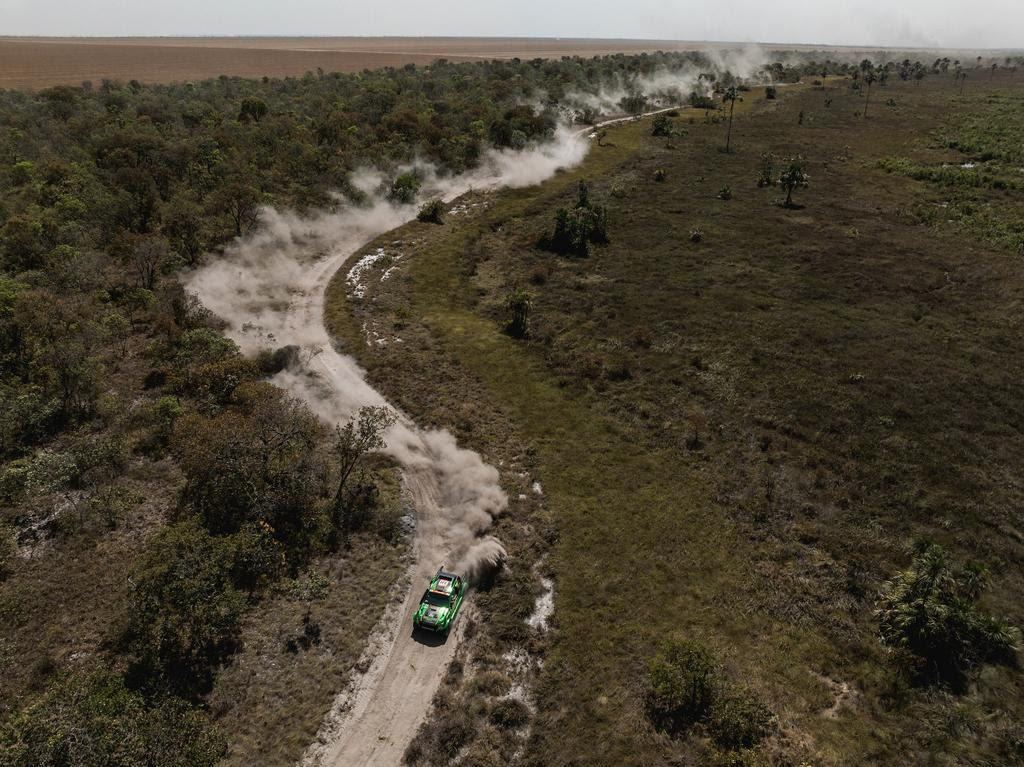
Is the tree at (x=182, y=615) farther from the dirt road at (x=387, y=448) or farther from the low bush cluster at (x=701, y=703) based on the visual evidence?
the low bush cluster at (x=701, y=703)

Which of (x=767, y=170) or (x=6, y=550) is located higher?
(x=767, y=170)

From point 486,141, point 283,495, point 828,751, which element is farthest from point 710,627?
point 486,141

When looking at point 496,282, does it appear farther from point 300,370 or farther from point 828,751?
point 828,751

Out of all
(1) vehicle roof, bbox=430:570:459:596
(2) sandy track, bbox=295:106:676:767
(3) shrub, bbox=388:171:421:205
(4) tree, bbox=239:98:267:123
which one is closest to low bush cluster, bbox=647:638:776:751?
(2) sandy track, bbox=295:106:676:767

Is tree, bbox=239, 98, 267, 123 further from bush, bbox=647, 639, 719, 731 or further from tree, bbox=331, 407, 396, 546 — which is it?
bush, bbox=647, 639, 719, 731

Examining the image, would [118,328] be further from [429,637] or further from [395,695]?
[395,695]

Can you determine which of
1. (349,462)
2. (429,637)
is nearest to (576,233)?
(349,462)
